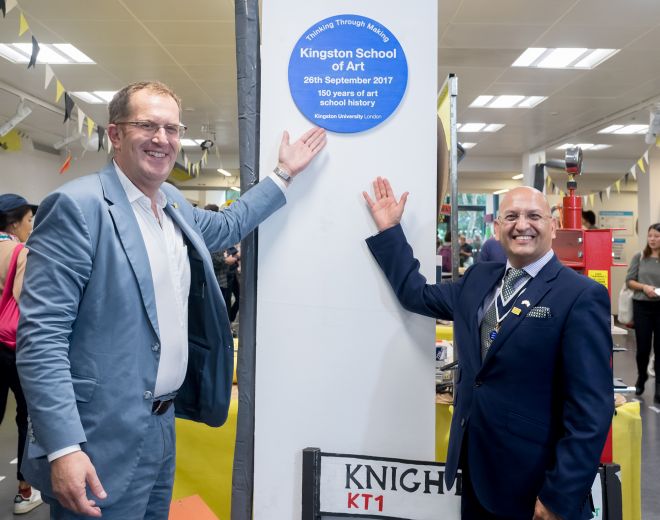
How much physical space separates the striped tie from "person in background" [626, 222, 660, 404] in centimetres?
398

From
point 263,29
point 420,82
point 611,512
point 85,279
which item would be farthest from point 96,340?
point 611,512

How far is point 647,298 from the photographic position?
4863mm

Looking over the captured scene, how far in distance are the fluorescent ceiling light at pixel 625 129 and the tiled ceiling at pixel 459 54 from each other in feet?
0.74

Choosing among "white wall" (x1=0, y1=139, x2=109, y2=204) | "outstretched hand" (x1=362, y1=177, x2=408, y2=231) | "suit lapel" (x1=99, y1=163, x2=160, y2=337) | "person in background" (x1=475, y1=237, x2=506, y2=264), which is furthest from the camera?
"white wall" (x1=0, y1=139, x2=109, y2=204)

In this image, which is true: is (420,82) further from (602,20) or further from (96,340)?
(602,20)

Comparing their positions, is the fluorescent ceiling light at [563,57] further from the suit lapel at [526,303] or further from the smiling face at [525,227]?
the suit lapel at [526,303]

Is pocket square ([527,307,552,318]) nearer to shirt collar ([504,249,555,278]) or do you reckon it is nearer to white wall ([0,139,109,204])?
shirt collar ([504,249,555,278])

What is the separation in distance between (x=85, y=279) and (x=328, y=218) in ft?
2.30

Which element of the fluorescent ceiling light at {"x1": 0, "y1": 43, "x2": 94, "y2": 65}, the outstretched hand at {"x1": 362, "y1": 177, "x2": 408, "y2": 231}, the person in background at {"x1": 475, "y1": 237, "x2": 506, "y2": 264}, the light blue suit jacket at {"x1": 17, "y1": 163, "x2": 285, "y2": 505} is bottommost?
the light blue suit jacket at {"x1": 17, "y1": 163, "x2": 285, "y2": 505}

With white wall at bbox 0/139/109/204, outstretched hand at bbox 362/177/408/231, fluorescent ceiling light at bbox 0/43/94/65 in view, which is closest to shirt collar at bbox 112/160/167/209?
outstretched hand at bbox 362/177/408/231

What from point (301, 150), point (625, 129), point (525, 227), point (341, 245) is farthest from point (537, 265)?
point (625, 129)

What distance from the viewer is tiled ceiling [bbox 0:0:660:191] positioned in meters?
4.62

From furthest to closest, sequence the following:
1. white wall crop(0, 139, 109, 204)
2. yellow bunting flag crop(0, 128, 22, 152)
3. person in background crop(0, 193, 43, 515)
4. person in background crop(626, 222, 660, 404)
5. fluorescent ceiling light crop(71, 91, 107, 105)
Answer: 1. white wall crop(0, 139, 109, 204)
2. yellow bunting flag crop(0, 128, 22, 152)
3. fluorescent ceiling light crop(71, 91, 107, 105)
4. person in background crop(626, 222, 660, 404)
5. person in background crop(0, 193, 43, 515)

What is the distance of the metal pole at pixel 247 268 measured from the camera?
64.9 inches
